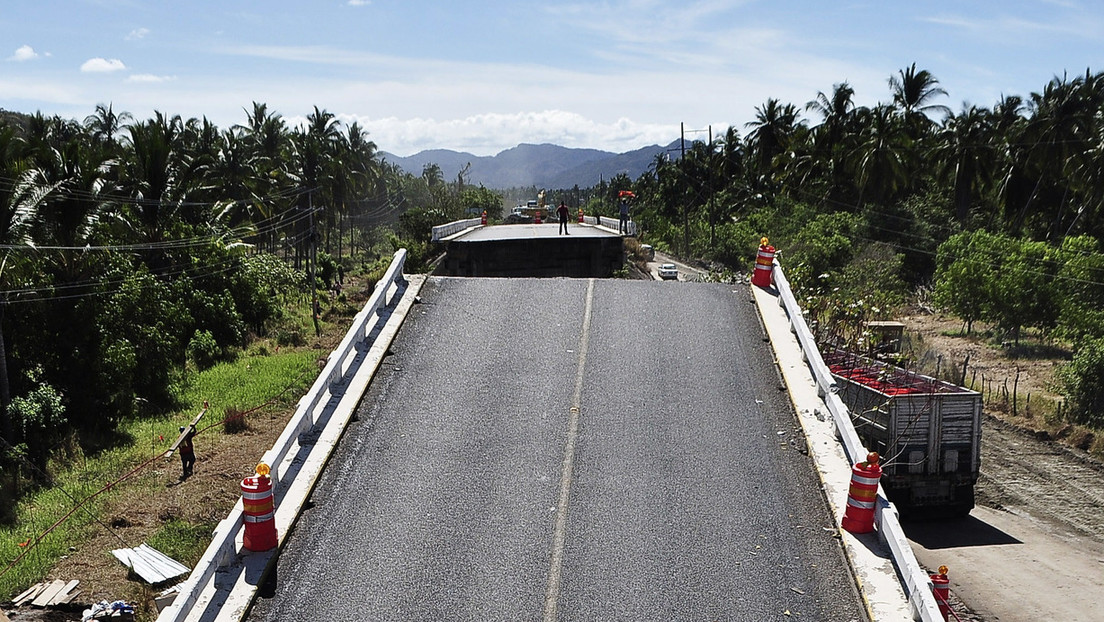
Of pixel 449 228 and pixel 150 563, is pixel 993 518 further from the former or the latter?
pixel 449 228

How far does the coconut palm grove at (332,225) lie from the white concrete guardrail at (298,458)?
8.50 m

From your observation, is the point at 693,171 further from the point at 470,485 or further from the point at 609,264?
the point at 470,485

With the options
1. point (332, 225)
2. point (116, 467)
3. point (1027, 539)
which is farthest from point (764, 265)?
point (332, 225)

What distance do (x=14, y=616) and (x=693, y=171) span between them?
86.6 metres

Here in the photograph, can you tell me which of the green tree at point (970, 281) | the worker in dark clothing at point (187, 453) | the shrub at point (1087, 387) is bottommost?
the shrub at point (1087, 387)

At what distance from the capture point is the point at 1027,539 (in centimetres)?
2234

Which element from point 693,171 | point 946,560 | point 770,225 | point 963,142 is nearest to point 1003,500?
point 946,560

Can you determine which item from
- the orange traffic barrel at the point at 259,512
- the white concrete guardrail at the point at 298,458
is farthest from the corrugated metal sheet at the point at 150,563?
the orange traffic barrel at the point at 259,512

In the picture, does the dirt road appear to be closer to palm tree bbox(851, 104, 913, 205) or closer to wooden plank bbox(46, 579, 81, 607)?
wooden plank bbox(46, 579, 81, 607)

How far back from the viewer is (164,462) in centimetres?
1867

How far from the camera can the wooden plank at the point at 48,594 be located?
40.8 ft

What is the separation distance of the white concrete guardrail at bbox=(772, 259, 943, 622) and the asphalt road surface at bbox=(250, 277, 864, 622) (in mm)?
534

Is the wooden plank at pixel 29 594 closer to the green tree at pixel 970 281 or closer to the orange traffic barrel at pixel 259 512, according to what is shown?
the orange traffic barrel at pixel 259 512

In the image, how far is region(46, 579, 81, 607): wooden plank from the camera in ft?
40.9
